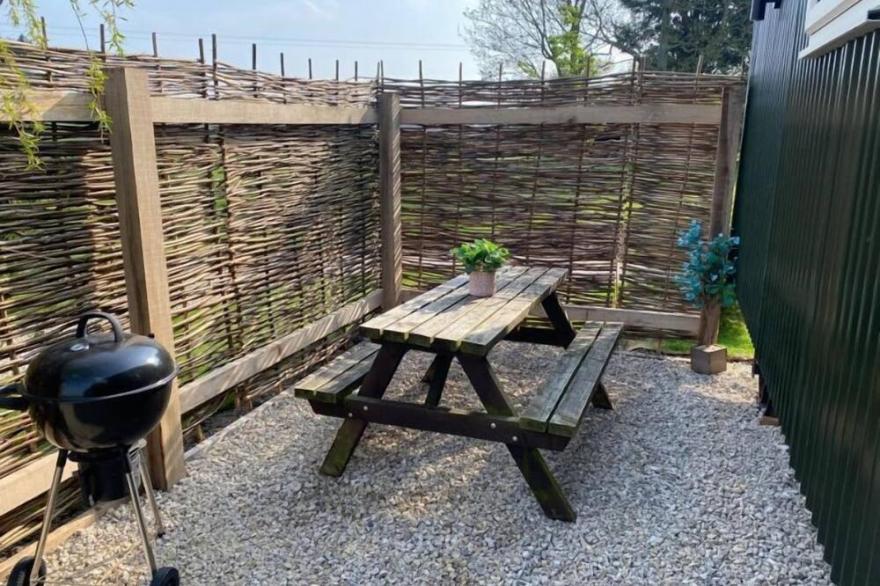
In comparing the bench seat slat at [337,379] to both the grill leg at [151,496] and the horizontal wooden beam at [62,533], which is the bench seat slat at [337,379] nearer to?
the grill leg at [151,496]

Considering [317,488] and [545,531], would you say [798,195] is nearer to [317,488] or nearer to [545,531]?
[545,531]

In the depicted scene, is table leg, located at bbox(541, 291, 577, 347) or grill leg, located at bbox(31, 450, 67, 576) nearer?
grill leg, located at bbox(31, 450, 67, 576)

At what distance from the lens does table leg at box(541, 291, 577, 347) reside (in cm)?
402

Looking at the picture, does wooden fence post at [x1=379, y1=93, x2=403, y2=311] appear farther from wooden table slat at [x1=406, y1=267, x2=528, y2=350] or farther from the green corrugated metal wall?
the green corrugated metal wall

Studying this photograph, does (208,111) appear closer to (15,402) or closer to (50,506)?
(15,402)

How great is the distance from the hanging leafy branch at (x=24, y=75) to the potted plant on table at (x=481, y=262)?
1.69 metres

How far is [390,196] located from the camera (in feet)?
15.8

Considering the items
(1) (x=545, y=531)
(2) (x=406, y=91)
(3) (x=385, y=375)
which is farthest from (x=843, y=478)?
(2) (x=406, y=91)

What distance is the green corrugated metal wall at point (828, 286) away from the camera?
1624mm

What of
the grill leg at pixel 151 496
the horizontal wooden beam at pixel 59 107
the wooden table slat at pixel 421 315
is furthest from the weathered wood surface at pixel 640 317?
the horizontal wooden beam at pixel 59 107

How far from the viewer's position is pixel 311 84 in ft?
12.8

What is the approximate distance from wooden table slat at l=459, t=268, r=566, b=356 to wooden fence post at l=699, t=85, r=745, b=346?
1.24m

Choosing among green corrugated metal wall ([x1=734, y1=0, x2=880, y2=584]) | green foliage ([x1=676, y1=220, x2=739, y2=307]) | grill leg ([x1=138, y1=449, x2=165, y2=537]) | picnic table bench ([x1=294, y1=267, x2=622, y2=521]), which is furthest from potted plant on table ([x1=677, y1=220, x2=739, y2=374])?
grill leg ([x1=138, y1=449, x2=165, y2=537])

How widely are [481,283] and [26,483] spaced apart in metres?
2.13
